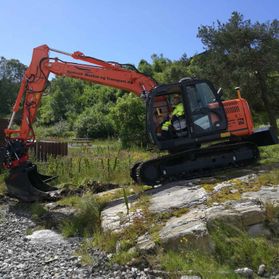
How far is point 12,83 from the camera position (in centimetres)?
8631

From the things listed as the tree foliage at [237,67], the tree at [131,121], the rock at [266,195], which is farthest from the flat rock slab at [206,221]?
the tree at [131,121]

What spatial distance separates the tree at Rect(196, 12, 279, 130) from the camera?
21109mm

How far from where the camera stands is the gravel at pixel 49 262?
6.01 m

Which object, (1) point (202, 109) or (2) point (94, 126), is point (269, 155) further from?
(2) point (94, 126)

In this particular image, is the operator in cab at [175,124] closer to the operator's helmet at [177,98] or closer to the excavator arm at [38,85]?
the operator's helmet at [177,98]

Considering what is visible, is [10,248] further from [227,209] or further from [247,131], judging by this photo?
[247,131]

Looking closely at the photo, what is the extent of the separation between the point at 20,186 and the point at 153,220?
4632 mm

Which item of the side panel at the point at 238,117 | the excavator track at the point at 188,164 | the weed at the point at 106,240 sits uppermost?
the side panel at the point at 238,117

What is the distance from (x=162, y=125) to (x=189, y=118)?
2.31 feet

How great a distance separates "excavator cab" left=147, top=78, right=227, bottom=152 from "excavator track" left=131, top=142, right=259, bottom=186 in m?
0.25

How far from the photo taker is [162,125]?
424 inches

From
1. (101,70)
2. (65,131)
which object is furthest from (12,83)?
(101,70)

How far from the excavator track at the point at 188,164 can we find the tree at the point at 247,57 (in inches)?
427

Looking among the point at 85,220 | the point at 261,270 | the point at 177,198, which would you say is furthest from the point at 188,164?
the point at 261,270
